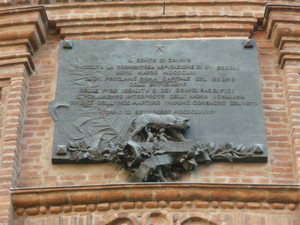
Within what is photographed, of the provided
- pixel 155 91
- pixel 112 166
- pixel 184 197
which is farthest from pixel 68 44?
pixel 184 197

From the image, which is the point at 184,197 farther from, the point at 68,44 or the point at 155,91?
the point at 68,44

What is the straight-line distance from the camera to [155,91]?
11570mm

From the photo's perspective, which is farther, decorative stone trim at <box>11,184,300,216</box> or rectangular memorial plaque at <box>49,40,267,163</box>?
rectangular memorial plaque at <box>49,40,267,163</box>

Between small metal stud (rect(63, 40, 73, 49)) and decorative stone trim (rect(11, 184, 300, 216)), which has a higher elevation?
small metal stud (rect(63, 40, 73, 49))

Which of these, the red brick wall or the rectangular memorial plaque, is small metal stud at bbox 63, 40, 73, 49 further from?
the red brick wall


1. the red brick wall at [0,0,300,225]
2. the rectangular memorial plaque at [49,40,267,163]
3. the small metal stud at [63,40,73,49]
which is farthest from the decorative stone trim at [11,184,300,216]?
the small metal stud at [63,40,73,49]

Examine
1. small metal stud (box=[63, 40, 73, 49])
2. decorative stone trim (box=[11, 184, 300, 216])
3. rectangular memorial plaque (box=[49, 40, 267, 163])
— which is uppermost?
small metal stud (box=[63, 40, 73, 49])

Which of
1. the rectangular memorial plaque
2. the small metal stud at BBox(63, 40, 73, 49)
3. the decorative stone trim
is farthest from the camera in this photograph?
the small metal stud at BBox(63, 40, 73, 49)

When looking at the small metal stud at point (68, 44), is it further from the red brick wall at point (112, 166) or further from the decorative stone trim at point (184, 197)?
the decorative stone trim at point (184, 197)

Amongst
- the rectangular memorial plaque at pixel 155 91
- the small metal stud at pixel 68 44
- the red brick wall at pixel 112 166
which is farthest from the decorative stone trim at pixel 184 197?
the small metal stud at pixel 68 44

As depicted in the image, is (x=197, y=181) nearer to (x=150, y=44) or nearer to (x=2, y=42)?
(x=150, y=44)

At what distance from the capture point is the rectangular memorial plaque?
11133 millimetres

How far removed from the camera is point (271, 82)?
38.7ft

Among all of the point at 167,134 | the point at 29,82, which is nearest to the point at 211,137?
the point at 167,134
